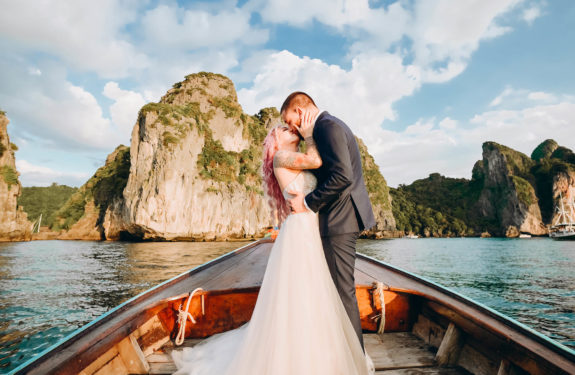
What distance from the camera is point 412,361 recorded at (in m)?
1.95

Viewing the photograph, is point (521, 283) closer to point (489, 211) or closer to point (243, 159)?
point (243, 159)

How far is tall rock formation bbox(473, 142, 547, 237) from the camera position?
59.7 meters

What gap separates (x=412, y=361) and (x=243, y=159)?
46033 millimetres

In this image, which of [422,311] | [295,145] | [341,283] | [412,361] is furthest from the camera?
[422,311]

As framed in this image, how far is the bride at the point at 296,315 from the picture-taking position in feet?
4.66

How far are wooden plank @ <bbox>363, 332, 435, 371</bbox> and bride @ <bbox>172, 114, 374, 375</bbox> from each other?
340mm

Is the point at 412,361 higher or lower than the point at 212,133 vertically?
lower

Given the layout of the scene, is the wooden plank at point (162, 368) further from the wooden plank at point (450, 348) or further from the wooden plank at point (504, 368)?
the wooden plank at point (504, 368)

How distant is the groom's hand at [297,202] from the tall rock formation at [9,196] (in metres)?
42.6

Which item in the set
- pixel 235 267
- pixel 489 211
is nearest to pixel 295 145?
pixel 235 267

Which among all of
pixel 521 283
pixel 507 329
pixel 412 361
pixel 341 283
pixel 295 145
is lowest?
pixel 521 283

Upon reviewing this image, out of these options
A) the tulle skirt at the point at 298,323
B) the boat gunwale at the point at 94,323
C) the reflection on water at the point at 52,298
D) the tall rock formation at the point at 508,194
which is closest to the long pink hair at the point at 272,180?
the tulle skirt at the point at 298,323

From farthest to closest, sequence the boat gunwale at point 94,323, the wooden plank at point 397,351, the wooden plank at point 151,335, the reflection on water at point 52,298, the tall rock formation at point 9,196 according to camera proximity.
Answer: the tall rock formation at point 9,196 → the reflection on water at point 52,298 → the wooden plank at point 151,335 → the wooden plank at point 397,351 → the boat gunwale at point 94,323

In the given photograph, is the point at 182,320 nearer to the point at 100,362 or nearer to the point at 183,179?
the point at 100,362
